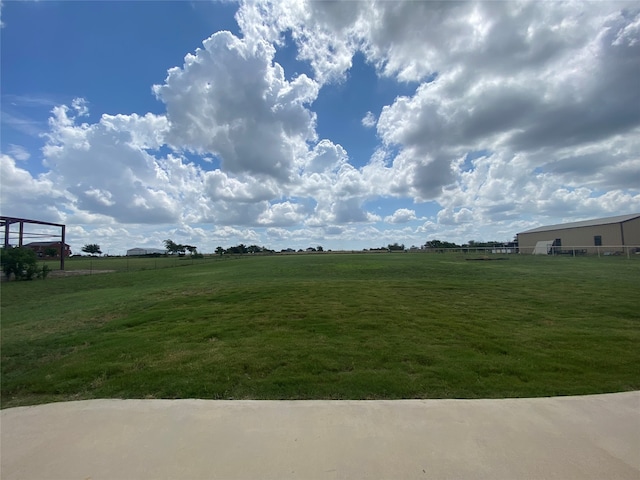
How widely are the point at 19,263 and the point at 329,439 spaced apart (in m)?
27.0

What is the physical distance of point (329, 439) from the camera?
273 cm

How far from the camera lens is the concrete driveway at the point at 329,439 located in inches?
93.4

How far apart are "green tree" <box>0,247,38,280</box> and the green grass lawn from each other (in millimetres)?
14791

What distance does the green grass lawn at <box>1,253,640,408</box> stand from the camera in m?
3.88

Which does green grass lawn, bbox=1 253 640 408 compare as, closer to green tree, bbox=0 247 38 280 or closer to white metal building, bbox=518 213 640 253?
green tree, bbox=0 247 38 280

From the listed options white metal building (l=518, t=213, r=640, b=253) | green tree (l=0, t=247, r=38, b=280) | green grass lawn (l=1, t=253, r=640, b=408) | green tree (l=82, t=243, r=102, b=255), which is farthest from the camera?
green tree (l=82, t=243, r=102, b=255)

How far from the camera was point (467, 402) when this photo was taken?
3.31 metres

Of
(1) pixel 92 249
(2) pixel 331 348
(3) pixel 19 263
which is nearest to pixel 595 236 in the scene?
(2) pixel 331 348

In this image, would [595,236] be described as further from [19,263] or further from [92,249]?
[92,249]

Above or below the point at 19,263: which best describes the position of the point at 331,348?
below

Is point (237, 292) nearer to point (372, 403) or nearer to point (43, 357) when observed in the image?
point (43, 357)

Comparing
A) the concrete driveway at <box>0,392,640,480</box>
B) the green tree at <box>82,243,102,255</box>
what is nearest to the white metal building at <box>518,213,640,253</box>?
the concrete driveway at <box>0,392,640,480</box>

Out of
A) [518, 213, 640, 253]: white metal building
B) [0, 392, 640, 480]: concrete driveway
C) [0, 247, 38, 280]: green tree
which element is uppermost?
[518, 213, 640, 253]: white metal building

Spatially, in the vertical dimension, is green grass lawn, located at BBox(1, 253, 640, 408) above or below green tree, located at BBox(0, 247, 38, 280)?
below
